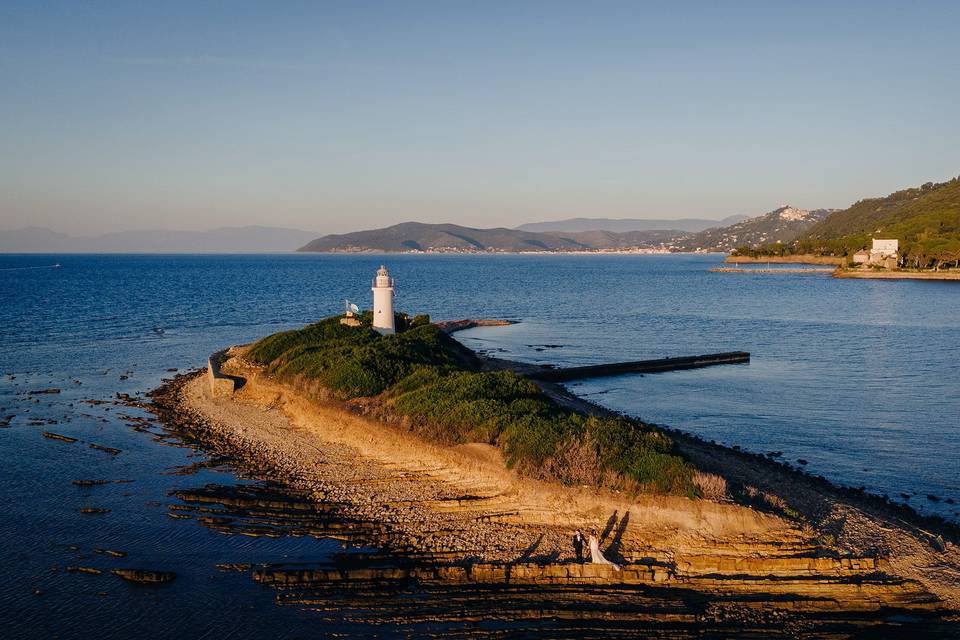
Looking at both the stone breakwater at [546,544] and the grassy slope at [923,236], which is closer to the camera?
the stone breakwater at [546,544]

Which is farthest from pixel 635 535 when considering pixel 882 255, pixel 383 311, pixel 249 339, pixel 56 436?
pixel 882 255

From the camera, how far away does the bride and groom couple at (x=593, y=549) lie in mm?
12883

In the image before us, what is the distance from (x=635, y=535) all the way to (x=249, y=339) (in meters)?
36.1

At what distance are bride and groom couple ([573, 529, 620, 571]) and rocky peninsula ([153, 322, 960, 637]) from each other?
13 centimetres

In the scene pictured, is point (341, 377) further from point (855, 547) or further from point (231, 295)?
point (231, 295)

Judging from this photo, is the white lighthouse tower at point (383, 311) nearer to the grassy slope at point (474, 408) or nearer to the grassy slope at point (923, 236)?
the grassy slope at point (474, 408)

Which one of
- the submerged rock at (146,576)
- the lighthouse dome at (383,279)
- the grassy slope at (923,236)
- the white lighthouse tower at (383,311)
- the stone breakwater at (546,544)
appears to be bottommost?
the submerged rock at (146,576)

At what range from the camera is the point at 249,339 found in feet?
148

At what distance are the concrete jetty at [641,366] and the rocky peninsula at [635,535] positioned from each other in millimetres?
15128

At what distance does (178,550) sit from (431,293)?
275ft

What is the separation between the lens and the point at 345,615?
11.6m

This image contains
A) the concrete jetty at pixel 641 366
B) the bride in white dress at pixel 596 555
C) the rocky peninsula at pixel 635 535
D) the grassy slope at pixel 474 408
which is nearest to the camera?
the rocky peninsula at pixel 635 535

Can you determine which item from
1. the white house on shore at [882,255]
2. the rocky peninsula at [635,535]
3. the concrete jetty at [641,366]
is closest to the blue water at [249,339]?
the concrete jetty at [641,366]

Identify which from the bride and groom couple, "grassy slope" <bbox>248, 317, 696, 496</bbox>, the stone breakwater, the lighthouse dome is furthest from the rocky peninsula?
the lighthouse dome
